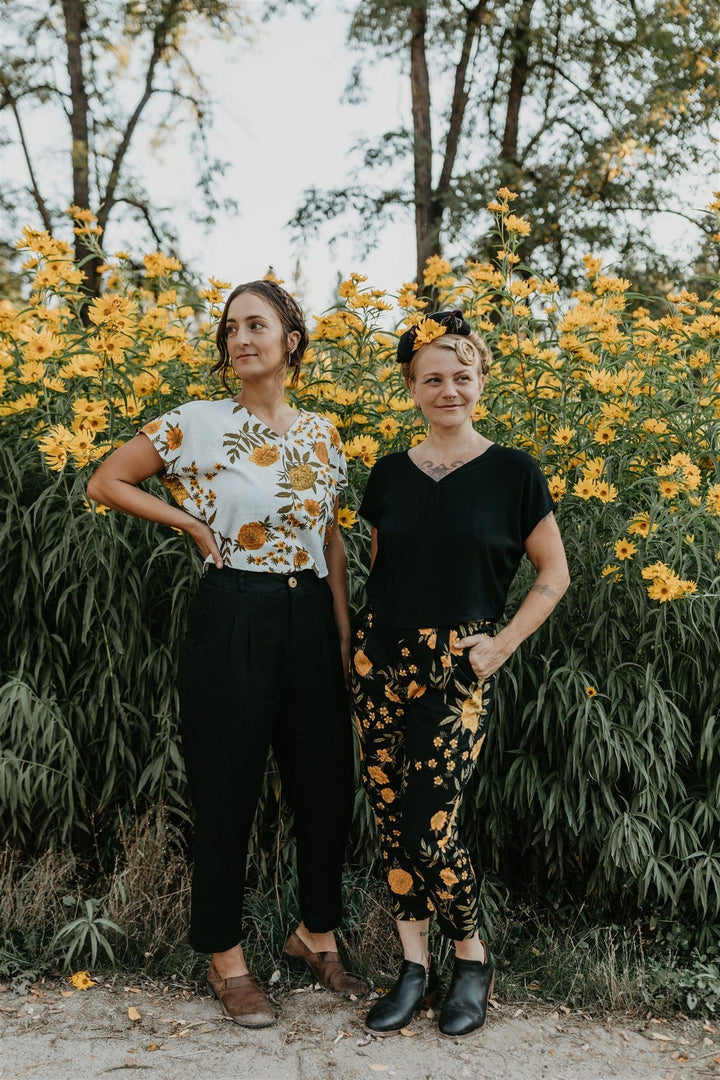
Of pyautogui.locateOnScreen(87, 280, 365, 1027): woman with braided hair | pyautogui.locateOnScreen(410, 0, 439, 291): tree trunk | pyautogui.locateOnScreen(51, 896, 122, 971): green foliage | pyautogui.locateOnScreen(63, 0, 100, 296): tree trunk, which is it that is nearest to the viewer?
pyautogui.locateOnScreen(87, 280, 365, 1027): woman with braided hair

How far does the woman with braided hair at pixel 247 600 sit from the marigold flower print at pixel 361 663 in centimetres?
9

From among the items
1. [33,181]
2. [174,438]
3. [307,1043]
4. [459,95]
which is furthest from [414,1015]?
[33,181]

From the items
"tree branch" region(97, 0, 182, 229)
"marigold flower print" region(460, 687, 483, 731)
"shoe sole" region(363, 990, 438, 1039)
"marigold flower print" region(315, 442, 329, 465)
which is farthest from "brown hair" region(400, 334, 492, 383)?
"tree branch" region(97, 0, 182, 229)

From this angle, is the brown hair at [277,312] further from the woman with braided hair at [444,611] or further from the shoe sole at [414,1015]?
the shoe sole at [414,1015]

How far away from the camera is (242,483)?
7.45 ft

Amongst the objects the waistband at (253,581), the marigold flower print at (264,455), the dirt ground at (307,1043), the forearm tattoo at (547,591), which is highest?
the marigold flower print at (264,455)

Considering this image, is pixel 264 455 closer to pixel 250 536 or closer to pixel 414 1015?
pixel 250 536

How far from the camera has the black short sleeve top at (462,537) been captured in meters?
2.18

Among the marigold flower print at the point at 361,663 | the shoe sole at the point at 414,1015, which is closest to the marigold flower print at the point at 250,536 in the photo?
the marigold flower print at the point at 361,663

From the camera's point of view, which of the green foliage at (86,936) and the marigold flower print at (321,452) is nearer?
the marigold flower print at (321,452)

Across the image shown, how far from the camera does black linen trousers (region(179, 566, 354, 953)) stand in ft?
7.50

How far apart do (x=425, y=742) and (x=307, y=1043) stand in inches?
33.2

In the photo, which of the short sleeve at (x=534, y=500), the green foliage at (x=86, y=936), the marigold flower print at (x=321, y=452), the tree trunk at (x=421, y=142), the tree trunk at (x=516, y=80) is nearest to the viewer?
the short sleeve at (x=534, y=500)

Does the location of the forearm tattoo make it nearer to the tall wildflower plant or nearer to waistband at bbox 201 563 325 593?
the tall wildflower plant
